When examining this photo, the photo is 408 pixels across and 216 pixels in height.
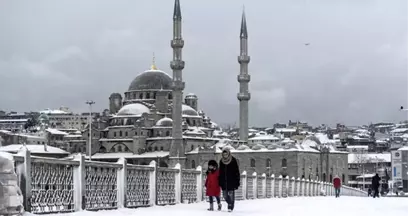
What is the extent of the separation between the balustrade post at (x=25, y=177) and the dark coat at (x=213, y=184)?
410cm

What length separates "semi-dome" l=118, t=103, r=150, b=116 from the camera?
74.1 m

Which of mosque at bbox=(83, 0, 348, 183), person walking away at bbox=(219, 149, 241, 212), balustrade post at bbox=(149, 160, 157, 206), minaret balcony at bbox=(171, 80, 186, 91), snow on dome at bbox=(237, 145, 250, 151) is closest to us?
person walking away at bbox=(219, 149, 241, 212)

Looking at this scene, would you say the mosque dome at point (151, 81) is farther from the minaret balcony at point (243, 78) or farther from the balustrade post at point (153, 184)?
the balustrade post at point (153, 184)

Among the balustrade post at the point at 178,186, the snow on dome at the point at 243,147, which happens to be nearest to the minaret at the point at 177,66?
the snow on dome at the point at 243,147

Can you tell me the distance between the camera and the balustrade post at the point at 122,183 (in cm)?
1052

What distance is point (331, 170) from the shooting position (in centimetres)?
6975

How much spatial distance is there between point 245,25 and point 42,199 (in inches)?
2414

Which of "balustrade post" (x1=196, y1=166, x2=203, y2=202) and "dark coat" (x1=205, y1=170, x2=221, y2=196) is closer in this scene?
"dark coat" (x1=205, y1=170, x2=221, y2=196)

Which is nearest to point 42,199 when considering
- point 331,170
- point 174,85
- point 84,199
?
point 84,199

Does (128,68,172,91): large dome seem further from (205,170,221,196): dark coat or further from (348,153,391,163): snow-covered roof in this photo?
(205,170,221,196): dark coat

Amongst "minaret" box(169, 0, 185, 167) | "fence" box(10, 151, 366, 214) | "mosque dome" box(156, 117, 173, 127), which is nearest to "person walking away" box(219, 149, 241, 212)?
"fence" box(10, 151, 366, 214)

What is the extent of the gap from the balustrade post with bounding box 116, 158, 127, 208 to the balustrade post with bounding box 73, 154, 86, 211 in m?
1.25

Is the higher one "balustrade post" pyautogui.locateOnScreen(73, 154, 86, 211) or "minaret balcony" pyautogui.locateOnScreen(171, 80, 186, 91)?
"minaret balcony" pyautogui.locateOnScreen(171, 80, 186, 91)

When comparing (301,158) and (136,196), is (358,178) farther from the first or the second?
(136,196)
